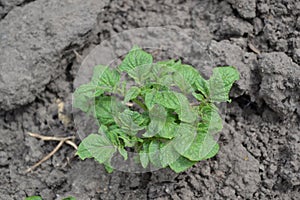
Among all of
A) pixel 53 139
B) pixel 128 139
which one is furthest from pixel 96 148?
pixel 53 139

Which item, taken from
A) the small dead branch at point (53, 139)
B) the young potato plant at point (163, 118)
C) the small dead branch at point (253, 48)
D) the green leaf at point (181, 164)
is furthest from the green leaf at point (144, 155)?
the small dead branch at point (253, 48)

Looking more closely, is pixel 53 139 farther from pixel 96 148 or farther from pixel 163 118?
pixel 163 118

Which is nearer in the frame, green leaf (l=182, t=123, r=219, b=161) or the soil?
green leaf (l=182, t=123, r=219, b=161)

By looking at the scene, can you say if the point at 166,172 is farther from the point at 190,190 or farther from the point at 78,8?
the point at 78,8

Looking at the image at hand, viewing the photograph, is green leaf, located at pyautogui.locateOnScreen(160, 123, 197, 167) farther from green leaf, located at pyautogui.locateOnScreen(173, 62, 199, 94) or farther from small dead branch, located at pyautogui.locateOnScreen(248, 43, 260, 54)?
small dead branch, located at pyautogui.locateOnScreen(248, 43, 260, 54)

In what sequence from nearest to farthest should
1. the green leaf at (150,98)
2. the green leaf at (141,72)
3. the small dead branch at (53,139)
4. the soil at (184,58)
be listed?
the green leaf at (150,98) → the green leaf at (141,72) → the soil at (184,58) → the small dead branch at (53,139)

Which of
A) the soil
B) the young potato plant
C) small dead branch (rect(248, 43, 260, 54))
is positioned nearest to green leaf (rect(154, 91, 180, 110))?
the young potato plant

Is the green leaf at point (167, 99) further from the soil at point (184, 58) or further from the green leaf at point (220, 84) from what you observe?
the soil at point (184, 58)
